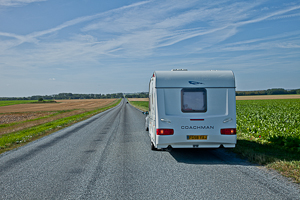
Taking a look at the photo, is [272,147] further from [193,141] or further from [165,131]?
[165,131]

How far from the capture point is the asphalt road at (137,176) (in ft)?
16.2

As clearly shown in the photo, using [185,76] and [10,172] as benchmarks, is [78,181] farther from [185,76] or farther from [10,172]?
[185,76]

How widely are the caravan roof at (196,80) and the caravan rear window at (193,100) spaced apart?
22 centimetres

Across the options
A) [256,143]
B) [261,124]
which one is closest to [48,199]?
[256,143]

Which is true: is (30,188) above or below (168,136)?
below

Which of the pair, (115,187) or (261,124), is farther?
(261,124)

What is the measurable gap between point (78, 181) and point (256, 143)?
25.0 feet

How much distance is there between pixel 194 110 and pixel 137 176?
279 centimetres

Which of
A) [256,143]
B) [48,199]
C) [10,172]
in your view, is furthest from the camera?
[256,143]

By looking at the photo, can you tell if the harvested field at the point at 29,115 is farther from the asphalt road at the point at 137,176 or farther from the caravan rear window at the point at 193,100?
the caravan rear window at the point at 193,100

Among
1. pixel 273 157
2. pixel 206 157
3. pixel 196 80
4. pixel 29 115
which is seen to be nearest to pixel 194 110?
pixel 196 80

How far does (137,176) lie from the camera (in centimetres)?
618

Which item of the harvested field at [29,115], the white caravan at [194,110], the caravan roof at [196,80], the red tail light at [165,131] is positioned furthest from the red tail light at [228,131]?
the harvested field at [29,115]

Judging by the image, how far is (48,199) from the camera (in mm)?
4762
